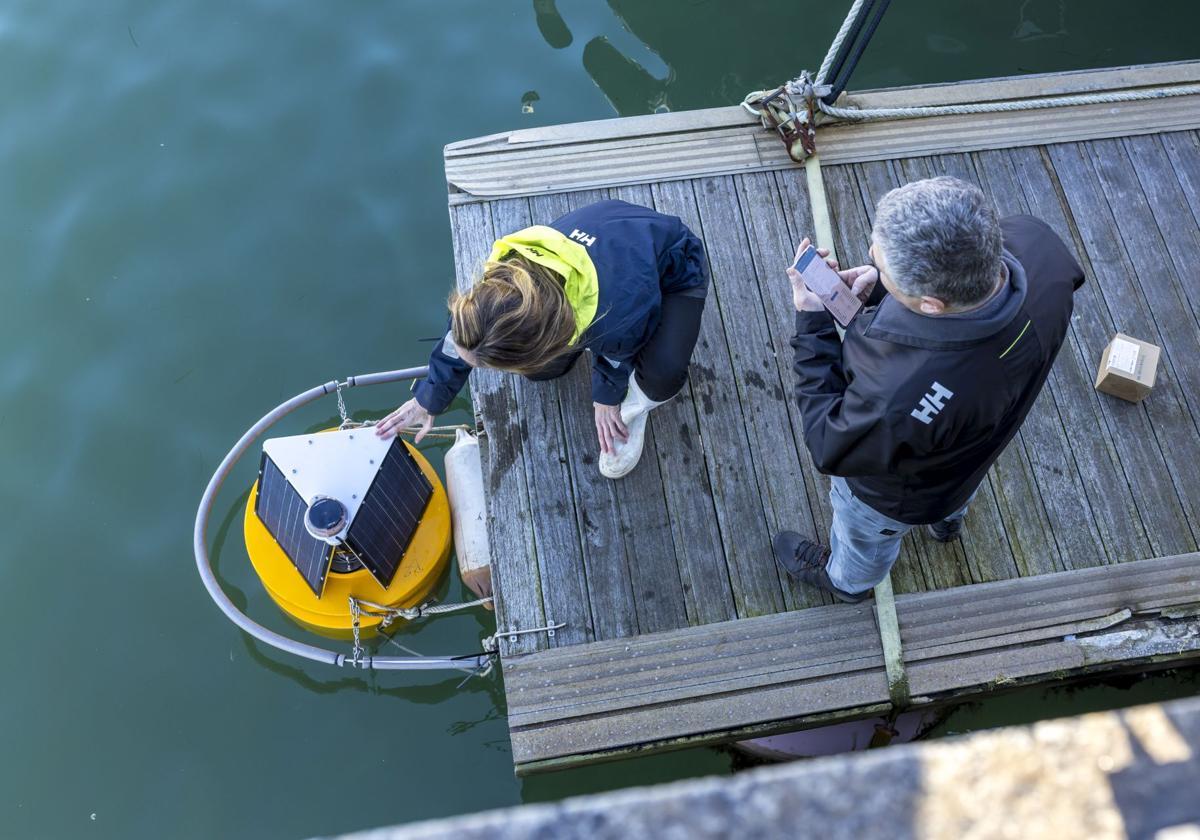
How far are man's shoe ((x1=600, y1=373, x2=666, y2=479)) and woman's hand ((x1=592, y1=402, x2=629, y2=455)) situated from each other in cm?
3

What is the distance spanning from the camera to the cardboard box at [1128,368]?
145 inches

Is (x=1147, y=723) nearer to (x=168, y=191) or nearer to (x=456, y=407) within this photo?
(x=456, y=407)

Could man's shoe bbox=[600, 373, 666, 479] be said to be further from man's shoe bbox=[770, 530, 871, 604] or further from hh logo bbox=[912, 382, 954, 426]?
hh logo bbox=[912, 382, 954, 426]

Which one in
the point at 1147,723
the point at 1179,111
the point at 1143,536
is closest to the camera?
the point at 1147,723

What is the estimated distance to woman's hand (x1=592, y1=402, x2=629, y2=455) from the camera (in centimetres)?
344

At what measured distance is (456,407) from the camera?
496 centimetres

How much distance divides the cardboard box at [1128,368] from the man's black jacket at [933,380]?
4.82ft

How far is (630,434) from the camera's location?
3.59m

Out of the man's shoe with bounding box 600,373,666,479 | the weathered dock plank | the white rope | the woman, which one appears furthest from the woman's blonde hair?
the white rope

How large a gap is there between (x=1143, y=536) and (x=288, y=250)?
4477mm

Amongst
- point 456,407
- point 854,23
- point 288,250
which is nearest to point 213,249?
point 288,250

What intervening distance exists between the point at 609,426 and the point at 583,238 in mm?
817

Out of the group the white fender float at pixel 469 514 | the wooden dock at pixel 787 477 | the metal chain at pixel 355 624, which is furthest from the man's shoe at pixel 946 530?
the metal chain at pixel 355 624

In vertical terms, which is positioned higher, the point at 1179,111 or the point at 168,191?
the point at 168,191
